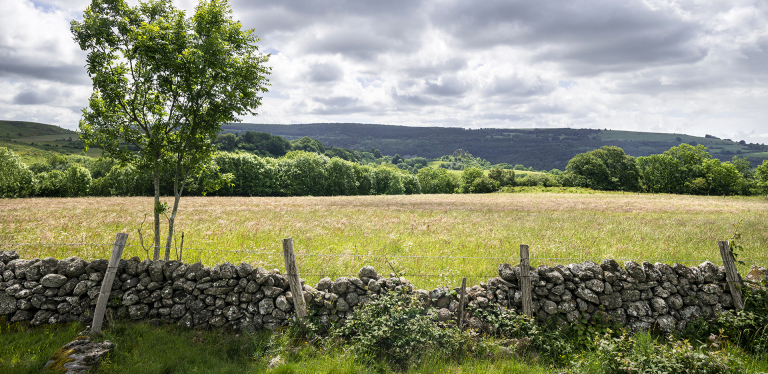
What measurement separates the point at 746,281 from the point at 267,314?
1085cm

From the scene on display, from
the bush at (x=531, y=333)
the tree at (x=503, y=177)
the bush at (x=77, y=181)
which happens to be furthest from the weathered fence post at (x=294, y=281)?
the tree at (x=503, y=177)

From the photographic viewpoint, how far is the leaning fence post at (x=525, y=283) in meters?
7.01

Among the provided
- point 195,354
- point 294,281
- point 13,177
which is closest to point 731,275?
point 294,281

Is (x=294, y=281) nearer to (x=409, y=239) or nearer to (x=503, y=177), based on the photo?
(x=409, y=239)

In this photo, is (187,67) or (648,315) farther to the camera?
(187,67)

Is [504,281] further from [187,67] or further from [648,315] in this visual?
[187,67]

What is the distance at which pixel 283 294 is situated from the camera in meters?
7.29

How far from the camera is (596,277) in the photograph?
7422mm

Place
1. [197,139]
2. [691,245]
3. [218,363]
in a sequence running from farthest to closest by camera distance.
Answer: [691,245]
[197,139]
[218,363]

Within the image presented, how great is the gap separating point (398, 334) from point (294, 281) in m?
2.38

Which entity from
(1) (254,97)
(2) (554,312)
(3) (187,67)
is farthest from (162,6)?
(2) (554,312)

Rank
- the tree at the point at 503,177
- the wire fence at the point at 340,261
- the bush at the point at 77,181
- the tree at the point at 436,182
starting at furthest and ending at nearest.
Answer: the tree at the point at 436,182 → the tree at the point at 503,177 → the bush at the point at 77,181 → the wire fence at the point at 340,261

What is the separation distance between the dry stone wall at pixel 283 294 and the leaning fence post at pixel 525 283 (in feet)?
0.79

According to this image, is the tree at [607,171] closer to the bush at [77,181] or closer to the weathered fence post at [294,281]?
the weathered fence post at [294,281]
